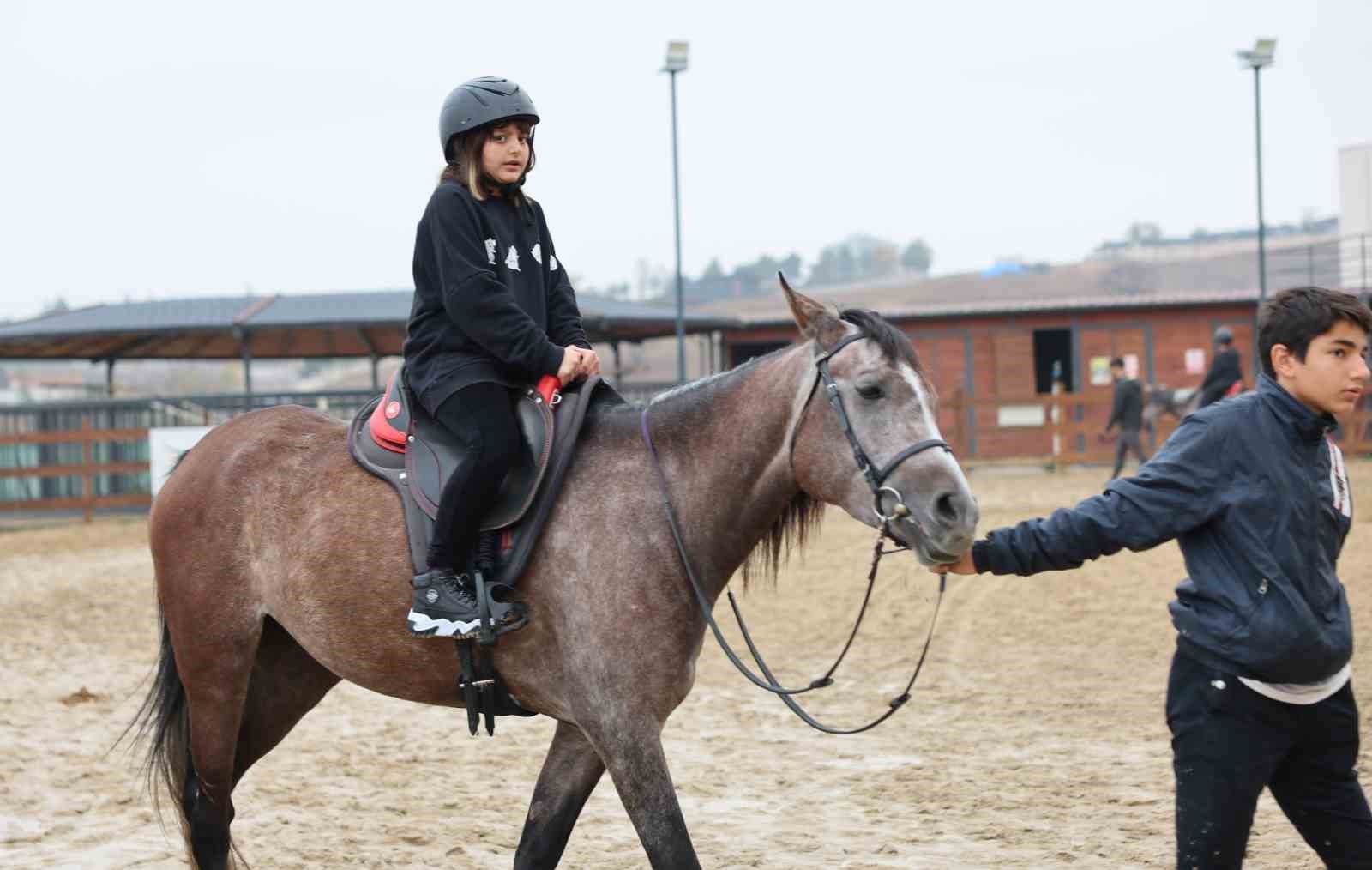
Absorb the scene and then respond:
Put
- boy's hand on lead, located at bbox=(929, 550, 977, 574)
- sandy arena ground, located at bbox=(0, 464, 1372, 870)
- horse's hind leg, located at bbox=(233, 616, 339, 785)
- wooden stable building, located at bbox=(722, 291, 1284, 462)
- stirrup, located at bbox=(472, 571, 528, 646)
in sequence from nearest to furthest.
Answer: boy's hand on lead, located at bbox=(929, 550, 977, 574)
stirrup, located at bbox=(472, 571, 528, 646)
horse's hind leg, located at bbox=(233, 616, 339, 785)
sandy arena ground, located at bbox=(0, 464, 1372, 870)
wooden stable building, located at bbox=(722, 291, 1284, 462)

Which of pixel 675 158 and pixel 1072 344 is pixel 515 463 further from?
pixel 1072 344

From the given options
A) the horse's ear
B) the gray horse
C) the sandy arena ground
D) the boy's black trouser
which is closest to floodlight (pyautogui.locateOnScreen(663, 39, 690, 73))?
the gray horse

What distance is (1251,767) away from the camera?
2.78m

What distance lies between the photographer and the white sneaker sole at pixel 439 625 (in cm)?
339

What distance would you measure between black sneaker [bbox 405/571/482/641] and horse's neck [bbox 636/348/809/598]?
Result: 1.97ft

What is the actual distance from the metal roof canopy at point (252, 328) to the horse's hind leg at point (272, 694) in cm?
1710

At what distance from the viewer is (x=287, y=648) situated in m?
4.34

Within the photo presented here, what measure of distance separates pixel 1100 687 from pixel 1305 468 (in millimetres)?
4833

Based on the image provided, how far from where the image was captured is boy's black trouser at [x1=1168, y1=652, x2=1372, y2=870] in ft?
9.16

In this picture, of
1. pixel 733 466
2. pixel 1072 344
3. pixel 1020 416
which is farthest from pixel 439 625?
pixel 1072 344

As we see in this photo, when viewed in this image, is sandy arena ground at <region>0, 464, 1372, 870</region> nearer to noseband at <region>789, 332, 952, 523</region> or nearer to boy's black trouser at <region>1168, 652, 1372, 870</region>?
boy's black trouser at <region>1168, 652, 1372, 870</region>

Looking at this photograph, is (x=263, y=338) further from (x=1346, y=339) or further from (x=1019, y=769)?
(x=1346, y=339)

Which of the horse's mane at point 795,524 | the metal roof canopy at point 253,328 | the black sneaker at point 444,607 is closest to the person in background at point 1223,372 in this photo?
the metal roof canopy at point 253,328

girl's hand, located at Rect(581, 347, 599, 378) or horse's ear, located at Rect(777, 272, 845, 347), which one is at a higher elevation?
horse's ear, located at Rect(777, 272, 845, 347)
